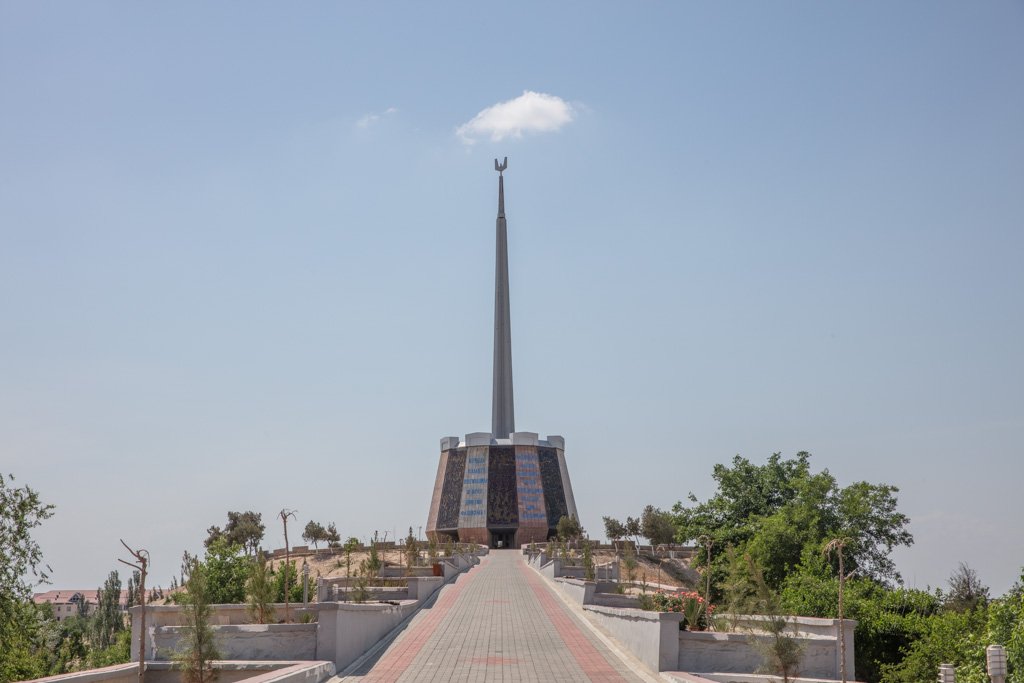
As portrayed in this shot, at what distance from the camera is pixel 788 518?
35.7 m

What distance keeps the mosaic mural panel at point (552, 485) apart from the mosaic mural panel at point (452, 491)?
7.67m

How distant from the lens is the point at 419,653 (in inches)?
681

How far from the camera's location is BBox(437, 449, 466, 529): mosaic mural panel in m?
91.2

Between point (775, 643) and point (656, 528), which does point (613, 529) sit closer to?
point (656, 528)

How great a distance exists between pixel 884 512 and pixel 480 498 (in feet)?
184

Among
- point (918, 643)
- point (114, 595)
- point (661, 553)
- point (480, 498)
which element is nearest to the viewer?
point (918, 643)

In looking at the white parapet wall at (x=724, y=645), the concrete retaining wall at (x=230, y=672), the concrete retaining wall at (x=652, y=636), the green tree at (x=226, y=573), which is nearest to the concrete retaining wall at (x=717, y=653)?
the white parapet wall at (x=724, y=645)

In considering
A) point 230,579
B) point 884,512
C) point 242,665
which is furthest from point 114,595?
point 242,665

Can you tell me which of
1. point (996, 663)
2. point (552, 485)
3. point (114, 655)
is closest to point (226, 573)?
point (114, 655)

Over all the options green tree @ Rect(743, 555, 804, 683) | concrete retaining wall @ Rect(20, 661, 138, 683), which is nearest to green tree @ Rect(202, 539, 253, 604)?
concrete retaining wall @ Rect(20, 661, 138, 683)

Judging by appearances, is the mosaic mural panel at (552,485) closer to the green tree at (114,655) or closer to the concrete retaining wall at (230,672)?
the green tree at (114,655)

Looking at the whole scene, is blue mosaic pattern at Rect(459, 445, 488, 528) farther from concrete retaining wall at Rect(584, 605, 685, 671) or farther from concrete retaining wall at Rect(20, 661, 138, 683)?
concrete retaining wall at Rect(20, 661, 138, 683)

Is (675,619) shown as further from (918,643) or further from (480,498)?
(480,498)

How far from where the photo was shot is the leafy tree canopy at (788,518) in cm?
3425
